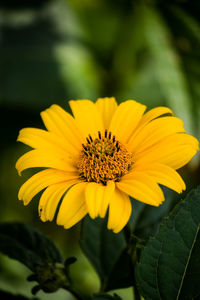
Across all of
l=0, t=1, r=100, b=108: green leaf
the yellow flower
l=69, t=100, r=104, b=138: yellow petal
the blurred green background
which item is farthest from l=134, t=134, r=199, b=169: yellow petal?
l=0, t=1, r=100, b=108: green leaf

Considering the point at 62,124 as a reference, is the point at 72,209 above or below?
below

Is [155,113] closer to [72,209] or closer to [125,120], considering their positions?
[125,120]

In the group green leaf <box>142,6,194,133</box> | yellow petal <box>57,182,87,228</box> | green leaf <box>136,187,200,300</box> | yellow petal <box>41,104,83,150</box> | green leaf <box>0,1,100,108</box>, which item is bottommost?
green leaf <box>136,187,200,300</box>

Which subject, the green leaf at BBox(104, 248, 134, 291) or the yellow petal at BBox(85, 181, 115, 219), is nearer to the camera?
the yellow petal at BBox(85, 181, 115, 219)

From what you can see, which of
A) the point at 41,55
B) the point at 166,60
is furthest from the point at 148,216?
the point at 41,55

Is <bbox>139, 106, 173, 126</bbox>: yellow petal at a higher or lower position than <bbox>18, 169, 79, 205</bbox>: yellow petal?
higher

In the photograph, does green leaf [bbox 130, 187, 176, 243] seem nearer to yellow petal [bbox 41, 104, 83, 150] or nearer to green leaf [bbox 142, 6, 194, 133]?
yellow petal [bbox 41, 104, 83, 150]

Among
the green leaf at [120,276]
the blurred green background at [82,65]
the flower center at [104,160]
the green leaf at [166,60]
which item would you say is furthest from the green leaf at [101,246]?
the green leaf at [166,60]

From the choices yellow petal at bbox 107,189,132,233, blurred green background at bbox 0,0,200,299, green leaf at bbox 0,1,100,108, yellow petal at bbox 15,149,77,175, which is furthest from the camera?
green leaf at bbox 0,1,100,108
